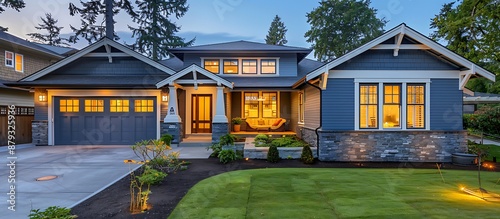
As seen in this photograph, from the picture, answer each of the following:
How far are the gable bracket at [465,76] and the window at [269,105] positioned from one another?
8.36m

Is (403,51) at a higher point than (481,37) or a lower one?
lower

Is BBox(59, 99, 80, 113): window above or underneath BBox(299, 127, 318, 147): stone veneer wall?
above

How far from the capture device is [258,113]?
15.2m

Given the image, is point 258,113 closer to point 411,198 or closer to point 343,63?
point 343,63

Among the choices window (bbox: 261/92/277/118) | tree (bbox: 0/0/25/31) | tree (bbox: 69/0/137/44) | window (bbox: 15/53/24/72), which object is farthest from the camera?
tree (bbox: 69/0/137/44)

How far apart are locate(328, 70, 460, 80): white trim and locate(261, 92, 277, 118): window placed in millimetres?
6020

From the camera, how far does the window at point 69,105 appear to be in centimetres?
1294

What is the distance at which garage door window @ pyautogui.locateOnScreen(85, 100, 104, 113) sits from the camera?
12.9m

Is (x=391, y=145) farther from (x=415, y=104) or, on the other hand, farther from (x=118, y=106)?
(x=118, y=106)

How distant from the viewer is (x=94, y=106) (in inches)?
510

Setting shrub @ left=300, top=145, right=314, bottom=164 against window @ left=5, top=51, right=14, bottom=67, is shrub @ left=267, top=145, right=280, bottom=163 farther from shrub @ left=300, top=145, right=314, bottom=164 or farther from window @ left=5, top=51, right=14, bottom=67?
window @ left=5, top=51, right=14, bottom=67

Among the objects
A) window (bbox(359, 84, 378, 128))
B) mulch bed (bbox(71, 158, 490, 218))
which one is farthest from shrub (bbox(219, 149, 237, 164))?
window (bbox(359, 84, 378, 128))

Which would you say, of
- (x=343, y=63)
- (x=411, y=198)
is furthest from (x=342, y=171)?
(x=343, y=63)

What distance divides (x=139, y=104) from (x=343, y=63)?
9292 mm
